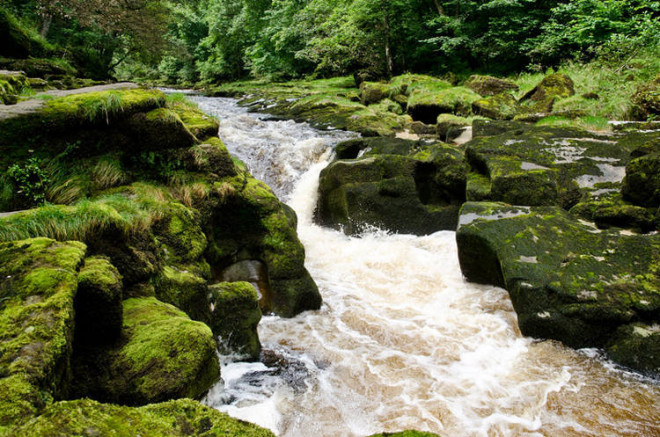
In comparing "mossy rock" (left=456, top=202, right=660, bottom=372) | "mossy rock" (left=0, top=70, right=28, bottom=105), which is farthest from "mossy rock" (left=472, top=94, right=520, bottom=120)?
"mossy rock" (left=0, top=70, right=28, bottom=105)

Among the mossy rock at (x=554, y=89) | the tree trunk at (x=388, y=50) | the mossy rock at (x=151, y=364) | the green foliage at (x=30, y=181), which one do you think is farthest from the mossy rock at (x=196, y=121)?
the tree trunk at (x=388, y=50)

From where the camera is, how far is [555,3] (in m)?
20.3

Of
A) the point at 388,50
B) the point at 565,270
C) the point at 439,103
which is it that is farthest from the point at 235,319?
the point at 388,50

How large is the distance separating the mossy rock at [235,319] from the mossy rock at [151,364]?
1285 millimetres

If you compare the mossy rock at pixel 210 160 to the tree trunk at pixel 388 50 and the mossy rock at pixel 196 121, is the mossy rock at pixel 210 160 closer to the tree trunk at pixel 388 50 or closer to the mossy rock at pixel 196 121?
the mossy rock at pixel 196 121

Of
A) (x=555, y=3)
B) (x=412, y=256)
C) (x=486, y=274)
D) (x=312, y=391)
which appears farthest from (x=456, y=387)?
(x=555, y=3)

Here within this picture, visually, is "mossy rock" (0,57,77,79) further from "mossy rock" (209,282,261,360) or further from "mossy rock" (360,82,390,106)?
"mossy rock" (209,282,261,360)

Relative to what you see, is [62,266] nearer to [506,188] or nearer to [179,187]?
[179,187]

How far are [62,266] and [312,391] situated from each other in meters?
2.69

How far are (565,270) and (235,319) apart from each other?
4.43 m

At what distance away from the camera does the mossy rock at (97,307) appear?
2412mm

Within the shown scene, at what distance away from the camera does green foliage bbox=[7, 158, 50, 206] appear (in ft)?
13.2

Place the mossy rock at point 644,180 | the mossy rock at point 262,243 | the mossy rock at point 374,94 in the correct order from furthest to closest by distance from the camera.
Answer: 1. the mossy rock at point 374,94
2. the mossy rock at point 644,180
3. the mossy rock at point 262,243

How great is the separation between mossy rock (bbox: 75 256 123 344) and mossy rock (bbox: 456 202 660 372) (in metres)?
4.79
